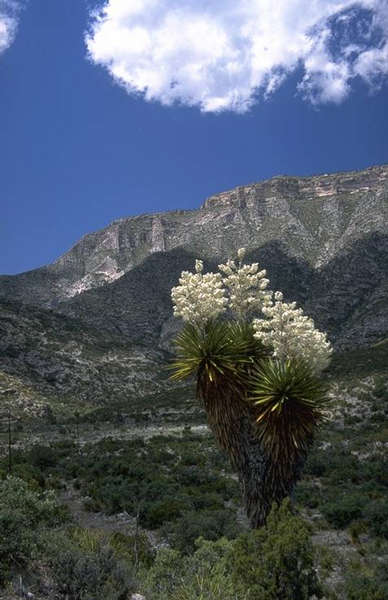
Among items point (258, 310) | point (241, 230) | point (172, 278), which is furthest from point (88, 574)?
point (241, 230)

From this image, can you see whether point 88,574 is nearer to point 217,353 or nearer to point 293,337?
point 217,353

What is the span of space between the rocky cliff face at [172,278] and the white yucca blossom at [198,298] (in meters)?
55.2

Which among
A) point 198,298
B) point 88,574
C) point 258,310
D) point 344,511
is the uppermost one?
point 198,298

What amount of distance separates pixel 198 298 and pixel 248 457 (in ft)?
10.0

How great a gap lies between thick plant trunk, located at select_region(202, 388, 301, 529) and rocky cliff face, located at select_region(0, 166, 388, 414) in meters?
54.8

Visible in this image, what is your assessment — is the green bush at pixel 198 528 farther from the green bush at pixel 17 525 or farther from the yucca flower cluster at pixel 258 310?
the yucca flower cluster at pixel 258 310

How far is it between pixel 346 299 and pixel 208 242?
42510 mm

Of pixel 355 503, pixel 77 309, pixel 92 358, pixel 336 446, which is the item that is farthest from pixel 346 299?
pixel 355 503

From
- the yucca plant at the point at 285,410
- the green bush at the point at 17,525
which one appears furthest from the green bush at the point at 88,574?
the yucca plant at the point at 285,410

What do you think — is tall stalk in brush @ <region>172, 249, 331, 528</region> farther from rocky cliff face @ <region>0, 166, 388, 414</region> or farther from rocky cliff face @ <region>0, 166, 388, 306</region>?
rocky cliff face @ <region>0, 166, 388, 306</region>

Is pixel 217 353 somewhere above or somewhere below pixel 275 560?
above

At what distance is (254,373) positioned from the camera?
8.41 metres

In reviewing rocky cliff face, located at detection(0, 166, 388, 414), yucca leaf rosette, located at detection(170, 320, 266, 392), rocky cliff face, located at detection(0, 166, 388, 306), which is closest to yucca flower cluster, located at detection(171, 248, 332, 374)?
yucca leaf rosette, located at detection(170, 320, 266, 392)

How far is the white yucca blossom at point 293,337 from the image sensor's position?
7500mm
